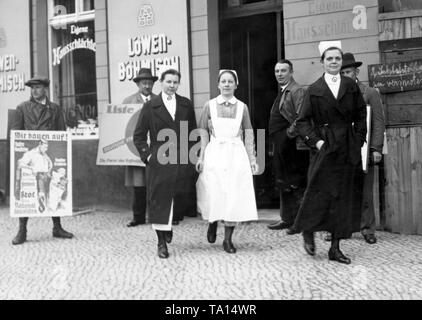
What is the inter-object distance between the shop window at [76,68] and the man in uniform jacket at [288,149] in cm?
386

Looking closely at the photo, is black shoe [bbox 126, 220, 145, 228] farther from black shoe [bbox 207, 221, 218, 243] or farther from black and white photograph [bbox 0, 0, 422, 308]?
black shoe [bbox 207, 221, 218, 243]

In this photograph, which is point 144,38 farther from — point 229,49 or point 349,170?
point 349,170

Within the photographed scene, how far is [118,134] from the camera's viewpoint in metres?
8.63

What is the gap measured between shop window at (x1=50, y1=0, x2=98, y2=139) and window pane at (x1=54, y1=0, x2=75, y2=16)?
0.02m

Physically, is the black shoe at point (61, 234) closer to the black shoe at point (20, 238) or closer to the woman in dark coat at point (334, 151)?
the black shoe at point (20, 238)

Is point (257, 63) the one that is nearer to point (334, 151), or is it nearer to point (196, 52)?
point (196, 52)

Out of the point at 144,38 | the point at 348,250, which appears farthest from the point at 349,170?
the point at 144,38

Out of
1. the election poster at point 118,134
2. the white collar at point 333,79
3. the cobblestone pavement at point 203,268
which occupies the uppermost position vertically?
the white collar at point 333,79

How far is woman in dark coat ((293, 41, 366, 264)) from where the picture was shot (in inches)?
222

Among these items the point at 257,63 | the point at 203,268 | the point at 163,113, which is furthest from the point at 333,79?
the point at 257,63

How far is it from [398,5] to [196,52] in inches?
113

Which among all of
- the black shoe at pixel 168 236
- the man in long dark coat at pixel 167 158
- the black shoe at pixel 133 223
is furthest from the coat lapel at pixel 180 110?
the black shoe at pixel 133 223

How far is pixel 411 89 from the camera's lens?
712 centimetres

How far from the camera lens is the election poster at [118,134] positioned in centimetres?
848
